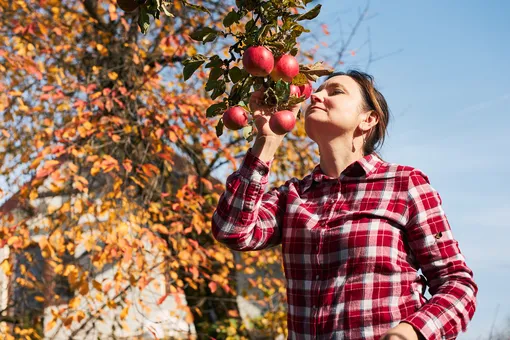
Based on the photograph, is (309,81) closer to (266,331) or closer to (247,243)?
(247,243)

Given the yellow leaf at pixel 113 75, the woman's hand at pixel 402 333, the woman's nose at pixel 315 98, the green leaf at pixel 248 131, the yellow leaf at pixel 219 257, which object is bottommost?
→ the woman's hand at pixel 402 333

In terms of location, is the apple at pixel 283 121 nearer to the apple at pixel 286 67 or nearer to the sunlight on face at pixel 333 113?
the apple at pixel 286 67

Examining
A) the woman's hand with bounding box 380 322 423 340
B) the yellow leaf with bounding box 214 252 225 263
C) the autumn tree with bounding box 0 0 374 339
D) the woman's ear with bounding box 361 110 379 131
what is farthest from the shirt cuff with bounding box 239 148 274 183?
the yellow leaf with bounding box 214 252 225 263

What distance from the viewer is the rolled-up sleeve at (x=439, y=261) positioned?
1.55m

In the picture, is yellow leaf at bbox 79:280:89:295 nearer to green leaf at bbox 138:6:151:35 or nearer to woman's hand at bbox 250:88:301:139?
woman's hand at bbox 250:88:301:139

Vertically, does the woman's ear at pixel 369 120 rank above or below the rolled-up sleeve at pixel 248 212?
above

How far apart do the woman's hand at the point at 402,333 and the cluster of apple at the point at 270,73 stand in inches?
20.5

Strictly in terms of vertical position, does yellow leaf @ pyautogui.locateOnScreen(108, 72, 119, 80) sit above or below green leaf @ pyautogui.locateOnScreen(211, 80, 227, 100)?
above

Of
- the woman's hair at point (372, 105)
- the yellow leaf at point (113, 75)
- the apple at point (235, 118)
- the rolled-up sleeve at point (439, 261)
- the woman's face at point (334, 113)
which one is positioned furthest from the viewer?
the yellow leaf at point (113, 75)

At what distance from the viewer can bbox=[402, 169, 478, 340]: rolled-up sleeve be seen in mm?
1552

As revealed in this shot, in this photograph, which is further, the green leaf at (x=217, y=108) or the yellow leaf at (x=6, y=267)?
the yellow leaf at (x=6, y=267)

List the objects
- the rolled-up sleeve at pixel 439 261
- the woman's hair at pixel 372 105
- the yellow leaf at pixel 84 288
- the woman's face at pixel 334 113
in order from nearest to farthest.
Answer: the rolled-up sleeve at pixel 439 261 < the woman's face at pixel 334 113 < the woman's hair at pixel 372 105 < the yellow leaf at pixel 84 288

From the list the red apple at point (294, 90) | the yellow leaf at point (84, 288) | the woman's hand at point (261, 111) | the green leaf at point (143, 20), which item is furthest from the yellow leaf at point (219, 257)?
the green leaf at point (143, 20)

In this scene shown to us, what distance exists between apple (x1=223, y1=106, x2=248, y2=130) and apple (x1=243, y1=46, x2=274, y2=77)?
12 centimetres
